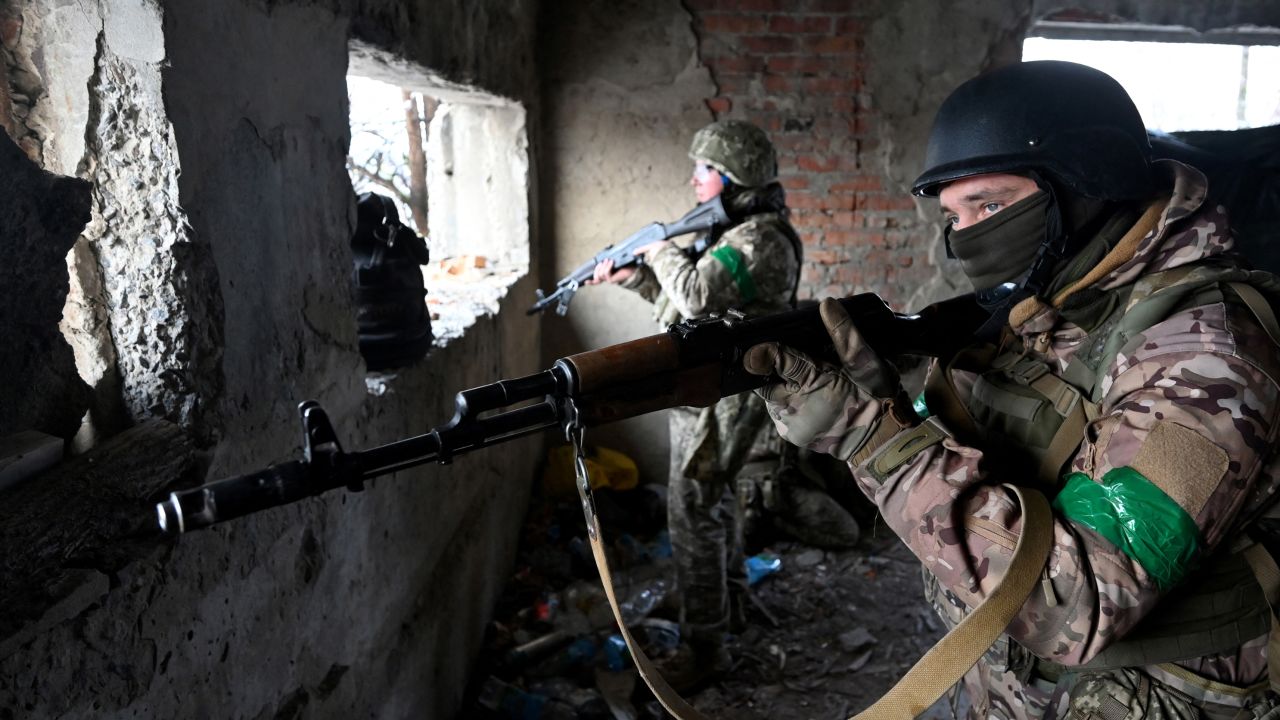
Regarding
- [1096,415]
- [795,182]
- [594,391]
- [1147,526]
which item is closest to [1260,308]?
[1096,415]

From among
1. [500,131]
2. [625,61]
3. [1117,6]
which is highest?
[1117,6]

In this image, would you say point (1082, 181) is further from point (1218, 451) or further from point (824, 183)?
point (824, 183)

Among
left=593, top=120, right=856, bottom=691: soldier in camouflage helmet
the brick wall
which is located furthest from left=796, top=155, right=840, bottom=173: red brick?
left=593, top=120, right=856, bottom=691: soldier in camouflage helmet

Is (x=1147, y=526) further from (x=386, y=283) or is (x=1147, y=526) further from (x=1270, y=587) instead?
(x=386, y=283)

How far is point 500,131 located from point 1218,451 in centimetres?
321

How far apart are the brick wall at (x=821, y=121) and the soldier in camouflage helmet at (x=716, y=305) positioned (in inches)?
43.6

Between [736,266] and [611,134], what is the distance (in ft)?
5.15

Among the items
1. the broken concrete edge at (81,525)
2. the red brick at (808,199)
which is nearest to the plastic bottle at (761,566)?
the red brick at (808,199)

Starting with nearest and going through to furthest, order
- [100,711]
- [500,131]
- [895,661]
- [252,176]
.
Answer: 1. [100,711]
2. [252,176]
3. [895,661]
4. [500,131]

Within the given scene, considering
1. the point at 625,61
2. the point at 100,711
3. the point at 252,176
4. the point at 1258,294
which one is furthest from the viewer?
the point at 625,61

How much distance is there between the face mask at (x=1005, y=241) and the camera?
134 cm

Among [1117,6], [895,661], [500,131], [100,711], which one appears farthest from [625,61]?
[100,711]

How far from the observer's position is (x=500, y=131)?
3691 millimetres

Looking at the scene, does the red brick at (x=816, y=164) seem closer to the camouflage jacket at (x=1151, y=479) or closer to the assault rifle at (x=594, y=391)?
the assault rifle at (x=594, y=391)
